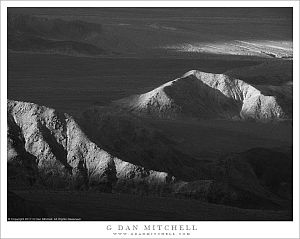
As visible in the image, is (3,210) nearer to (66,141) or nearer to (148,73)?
(66,141)

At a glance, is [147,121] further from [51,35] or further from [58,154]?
[51,35]

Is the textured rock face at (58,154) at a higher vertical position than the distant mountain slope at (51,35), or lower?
lower

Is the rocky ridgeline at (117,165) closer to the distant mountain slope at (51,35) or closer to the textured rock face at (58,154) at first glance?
the textured rock face at (58,154)

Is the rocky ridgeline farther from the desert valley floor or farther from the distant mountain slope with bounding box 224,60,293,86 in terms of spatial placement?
the distant mountain slope with bounding box 224,60,293,86

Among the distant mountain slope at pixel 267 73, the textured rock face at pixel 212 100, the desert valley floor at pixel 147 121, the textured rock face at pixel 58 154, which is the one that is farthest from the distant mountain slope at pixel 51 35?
the textured rock face at pixel 58 154

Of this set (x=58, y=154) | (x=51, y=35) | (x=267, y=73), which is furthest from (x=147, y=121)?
(x=51, y=35)

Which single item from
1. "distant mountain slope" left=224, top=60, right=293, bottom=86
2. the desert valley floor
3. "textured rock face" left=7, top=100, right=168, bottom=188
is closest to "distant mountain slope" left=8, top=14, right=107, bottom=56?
the desert valley floor

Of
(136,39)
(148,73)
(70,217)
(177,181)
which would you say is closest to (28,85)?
(148,73)
